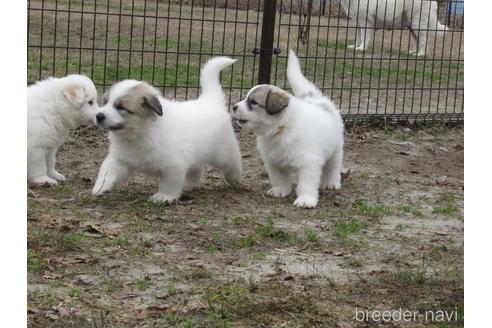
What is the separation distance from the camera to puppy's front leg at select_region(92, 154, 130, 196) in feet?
18.8

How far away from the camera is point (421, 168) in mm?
7531

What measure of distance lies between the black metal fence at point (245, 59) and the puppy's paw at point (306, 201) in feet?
7.62

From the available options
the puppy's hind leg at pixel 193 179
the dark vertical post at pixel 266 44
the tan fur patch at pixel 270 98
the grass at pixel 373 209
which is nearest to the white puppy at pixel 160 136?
the puppy's hind leg at pixel 193 179

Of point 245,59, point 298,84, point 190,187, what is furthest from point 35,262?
point 245,59

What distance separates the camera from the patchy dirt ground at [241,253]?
153 inches

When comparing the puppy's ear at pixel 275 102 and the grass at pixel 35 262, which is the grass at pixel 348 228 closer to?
the puppy's ear at pixel 275 102

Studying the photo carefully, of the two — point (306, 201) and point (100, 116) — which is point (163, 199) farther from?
point (306, 201)

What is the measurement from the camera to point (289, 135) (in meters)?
5.99

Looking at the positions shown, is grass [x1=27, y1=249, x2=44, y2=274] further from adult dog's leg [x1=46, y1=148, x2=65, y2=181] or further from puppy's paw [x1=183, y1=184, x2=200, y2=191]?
puppy's paw [x1=183, y1=184, x2=200, y2=191]

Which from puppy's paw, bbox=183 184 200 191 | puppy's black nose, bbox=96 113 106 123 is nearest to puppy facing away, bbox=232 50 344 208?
puppy's paw, bbox=183 184 200 191

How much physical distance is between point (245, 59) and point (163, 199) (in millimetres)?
5873

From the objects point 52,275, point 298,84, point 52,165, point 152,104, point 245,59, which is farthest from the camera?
point 245,59

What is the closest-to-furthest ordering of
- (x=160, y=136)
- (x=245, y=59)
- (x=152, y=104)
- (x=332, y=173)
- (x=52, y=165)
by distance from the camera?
(x=152, y=104) → (x=160, y=136) → (x=52, y=165) → (x=332, y=173) → (x=245, y=59)

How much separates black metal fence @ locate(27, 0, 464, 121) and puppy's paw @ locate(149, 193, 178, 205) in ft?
7.23
